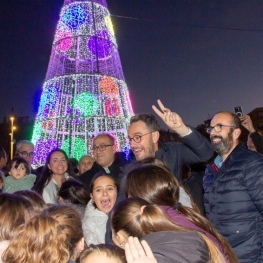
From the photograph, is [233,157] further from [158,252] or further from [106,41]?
[106,41]

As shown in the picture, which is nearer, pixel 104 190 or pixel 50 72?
pixel 104 190

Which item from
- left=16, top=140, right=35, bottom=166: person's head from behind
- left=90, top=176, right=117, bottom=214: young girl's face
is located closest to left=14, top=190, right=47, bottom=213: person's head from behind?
left=90, top=176, right=117, bottom=214: young girl's face

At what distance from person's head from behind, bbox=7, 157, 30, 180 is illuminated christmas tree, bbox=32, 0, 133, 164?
27.7 feet

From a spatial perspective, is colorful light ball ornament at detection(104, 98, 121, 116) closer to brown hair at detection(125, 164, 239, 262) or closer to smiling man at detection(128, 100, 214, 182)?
smiling man at detection(128, 100, 214, 182)

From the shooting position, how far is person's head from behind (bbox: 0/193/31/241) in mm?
2492

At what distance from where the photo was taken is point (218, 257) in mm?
1580

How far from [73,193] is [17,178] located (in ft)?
4.09

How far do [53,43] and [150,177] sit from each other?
12710mm

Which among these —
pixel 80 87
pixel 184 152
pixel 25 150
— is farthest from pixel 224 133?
pixel 80 87

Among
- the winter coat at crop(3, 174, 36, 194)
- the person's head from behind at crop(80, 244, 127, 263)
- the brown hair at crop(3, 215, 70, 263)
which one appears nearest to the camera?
the person's head from behind at crop(80, 244, 127, 263)

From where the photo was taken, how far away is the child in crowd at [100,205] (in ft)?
11.4

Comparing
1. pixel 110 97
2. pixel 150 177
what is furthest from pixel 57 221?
pixel 110 97

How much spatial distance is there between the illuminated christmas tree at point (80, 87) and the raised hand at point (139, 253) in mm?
12370

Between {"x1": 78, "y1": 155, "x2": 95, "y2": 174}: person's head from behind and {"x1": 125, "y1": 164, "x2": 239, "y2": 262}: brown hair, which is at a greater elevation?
{"x1": 78, "y1": 155, "x2": 95, "y2": 174}: person's head from behind
